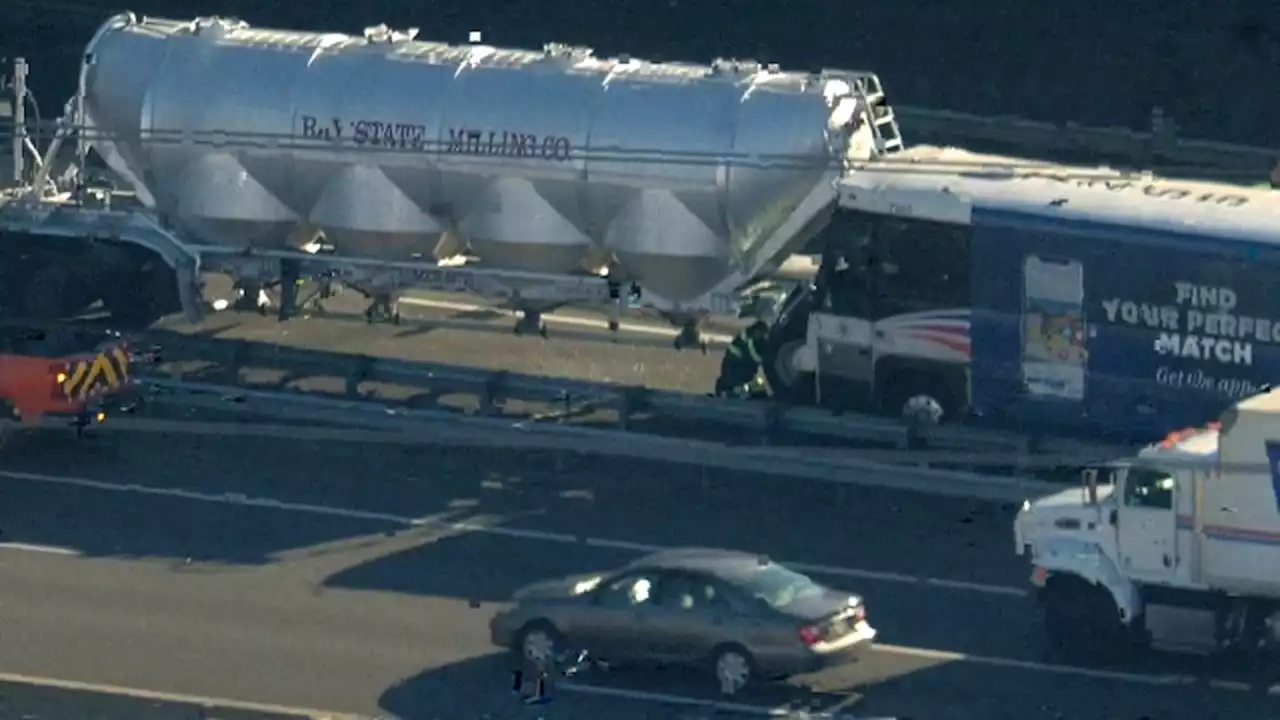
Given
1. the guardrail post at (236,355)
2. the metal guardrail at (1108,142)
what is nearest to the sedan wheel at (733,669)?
the guardrail post at (236,355)

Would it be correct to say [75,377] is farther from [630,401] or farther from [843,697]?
[843,697]

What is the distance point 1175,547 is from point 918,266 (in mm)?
7182

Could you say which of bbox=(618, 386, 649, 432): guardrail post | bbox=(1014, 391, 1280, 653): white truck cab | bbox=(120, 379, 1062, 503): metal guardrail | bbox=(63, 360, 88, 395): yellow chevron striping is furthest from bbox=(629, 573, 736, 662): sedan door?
bbox=(63, 360, 88, 395): yellow chevron striping

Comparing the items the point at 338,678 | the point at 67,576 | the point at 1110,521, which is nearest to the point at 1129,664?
the point at 1110,521

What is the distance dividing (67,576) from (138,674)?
3043 mm

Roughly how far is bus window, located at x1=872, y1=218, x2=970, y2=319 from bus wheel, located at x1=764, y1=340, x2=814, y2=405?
1214 mm

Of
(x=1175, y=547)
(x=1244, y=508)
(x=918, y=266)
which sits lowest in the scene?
(x=1175, y=547)

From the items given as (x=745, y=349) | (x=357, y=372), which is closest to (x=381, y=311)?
(x=357, y=372)

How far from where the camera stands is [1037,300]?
1090 inches

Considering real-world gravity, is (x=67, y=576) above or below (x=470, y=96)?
below

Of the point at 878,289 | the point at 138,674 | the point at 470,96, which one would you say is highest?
the point at 470,96

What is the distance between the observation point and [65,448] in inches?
A: 1150

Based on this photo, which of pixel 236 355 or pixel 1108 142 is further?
pixel 1108 142

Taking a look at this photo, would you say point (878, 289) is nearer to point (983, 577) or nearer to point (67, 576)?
point (983, 577)
